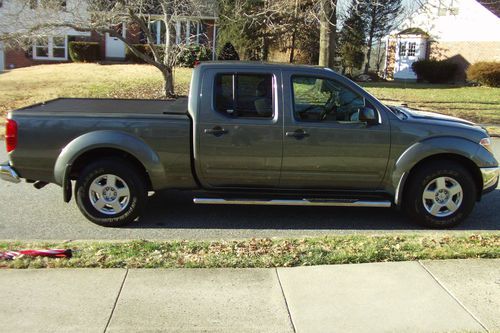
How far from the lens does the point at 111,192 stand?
241 inches

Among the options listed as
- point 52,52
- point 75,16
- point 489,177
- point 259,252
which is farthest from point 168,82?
point 52,52

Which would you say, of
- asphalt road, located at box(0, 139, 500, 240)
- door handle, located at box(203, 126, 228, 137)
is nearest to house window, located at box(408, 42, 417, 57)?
asphalt road, located at box(0, 139, 500, 240)

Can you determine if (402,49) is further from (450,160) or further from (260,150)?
(260,150)

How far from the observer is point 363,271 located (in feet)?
15.8

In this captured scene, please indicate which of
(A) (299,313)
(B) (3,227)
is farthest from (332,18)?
(A) (299,313)

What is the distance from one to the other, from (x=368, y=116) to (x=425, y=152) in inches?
30.3

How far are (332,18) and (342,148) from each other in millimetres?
11294

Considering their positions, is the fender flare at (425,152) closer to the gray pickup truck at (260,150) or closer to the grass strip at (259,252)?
the gray pickup truck at (260,150)

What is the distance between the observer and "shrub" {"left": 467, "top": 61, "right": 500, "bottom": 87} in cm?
2845

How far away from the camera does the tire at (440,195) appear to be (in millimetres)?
6199

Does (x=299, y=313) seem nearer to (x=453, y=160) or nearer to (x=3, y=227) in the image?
(x=453, y=160)

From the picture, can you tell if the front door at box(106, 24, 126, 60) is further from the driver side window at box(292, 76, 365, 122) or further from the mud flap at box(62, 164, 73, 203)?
the driver side window at box(292, 76, 365, 122)

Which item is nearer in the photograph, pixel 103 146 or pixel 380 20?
pixel 103 146

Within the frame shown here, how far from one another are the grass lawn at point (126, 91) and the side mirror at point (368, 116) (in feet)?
31.1
